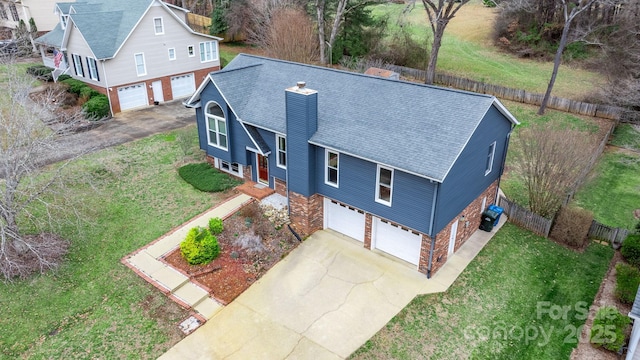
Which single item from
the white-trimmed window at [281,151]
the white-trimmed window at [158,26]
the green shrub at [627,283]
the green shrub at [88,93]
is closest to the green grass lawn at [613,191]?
the green shrub at [627,283]

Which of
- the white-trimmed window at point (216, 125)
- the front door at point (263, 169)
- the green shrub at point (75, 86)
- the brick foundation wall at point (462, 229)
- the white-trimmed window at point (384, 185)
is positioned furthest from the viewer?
the green shrub at point (75, 86)

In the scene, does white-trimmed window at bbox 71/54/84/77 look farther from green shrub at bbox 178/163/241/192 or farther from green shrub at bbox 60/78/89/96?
green shrub at bbox 178/163/241/192

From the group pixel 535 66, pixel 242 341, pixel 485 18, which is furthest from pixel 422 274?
pixel 485 18

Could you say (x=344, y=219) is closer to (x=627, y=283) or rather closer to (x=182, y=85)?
(x=627, y=283)

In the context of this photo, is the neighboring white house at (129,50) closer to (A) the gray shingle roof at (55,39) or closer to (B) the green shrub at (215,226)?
(A) the gray shingle roof at (55,39)

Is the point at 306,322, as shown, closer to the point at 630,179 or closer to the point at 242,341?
the point at 242,341

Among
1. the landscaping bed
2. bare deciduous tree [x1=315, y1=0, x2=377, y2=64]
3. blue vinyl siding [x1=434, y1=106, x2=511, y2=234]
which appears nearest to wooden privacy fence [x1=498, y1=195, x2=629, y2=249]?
blue vinyl siding [x1=434, y1=106, x2=511, y2=234]
